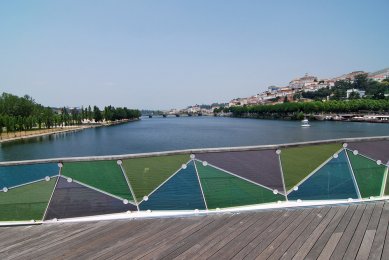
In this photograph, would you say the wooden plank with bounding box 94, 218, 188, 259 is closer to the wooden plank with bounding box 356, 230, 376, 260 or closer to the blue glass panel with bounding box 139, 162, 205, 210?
the blue glass panel with bounding box 139, 162, 205, 210

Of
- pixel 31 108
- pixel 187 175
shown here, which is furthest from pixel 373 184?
pixel 31 108

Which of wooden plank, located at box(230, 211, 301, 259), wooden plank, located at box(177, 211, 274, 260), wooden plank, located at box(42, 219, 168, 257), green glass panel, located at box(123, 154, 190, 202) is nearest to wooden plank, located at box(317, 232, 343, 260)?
wooden plank, located at box(230, 211, 301, 259)

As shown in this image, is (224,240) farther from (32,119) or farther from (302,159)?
(32,119)

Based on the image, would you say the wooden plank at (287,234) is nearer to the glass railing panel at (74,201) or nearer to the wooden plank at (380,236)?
the wooden plank at (380,236)

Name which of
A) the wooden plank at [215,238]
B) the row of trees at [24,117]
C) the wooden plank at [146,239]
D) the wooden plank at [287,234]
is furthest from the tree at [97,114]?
the wooden plank at [287,234]

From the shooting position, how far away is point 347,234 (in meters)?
3.84

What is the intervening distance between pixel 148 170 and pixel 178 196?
61 cm

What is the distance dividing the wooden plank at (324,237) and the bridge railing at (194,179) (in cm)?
58

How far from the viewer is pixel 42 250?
12.7ft

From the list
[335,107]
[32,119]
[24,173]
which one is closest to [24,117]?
[32,119]

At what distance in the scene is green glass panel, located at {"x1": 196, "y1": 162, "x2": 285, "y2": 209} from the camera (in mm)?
5023

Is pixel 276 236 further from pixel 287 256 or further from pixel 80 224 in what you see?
pixel 80 224

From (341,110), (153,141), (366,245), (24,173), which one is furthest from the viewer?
(341,110)

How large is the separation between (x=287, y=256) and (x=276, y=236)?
0.54 m
